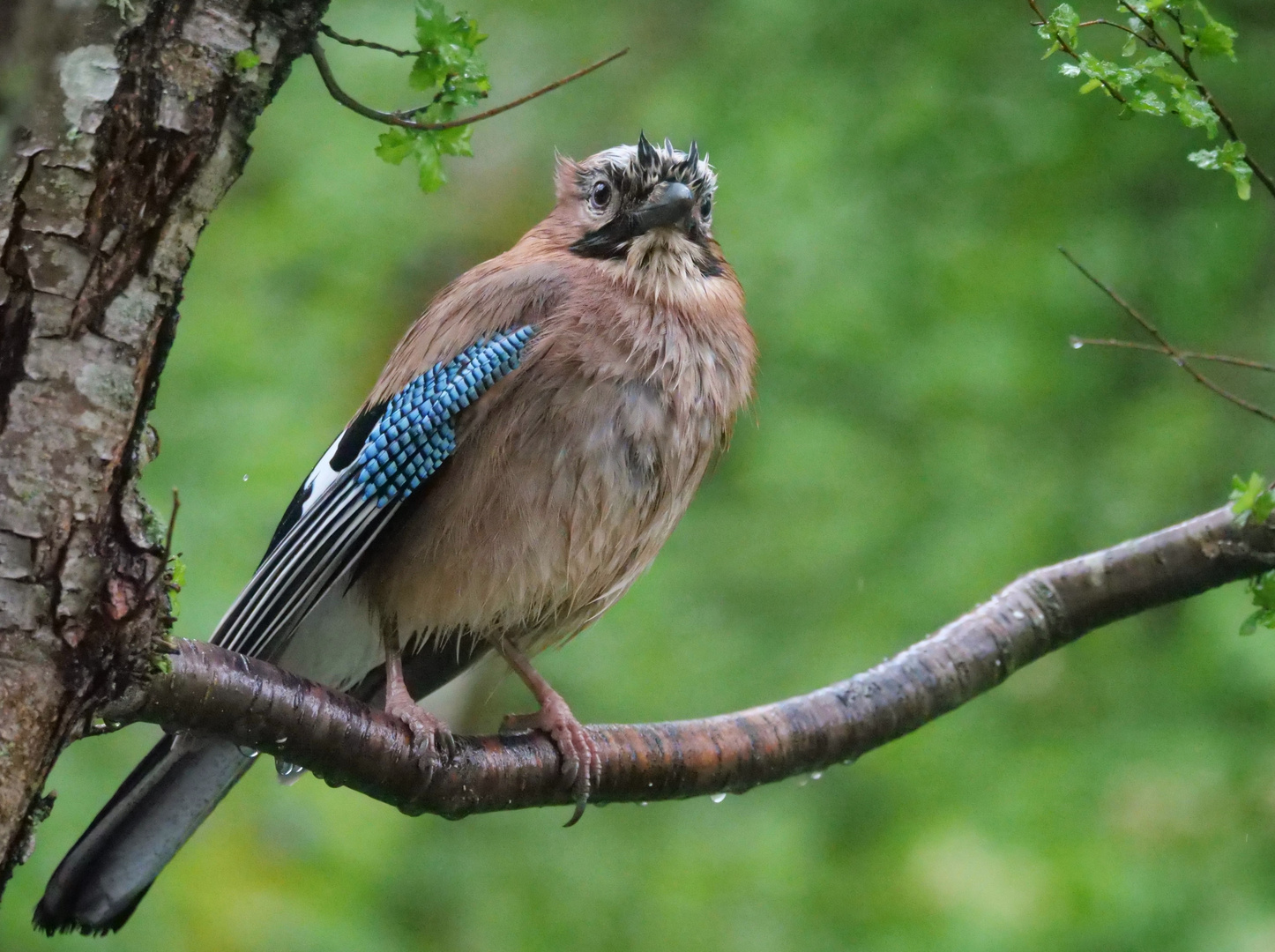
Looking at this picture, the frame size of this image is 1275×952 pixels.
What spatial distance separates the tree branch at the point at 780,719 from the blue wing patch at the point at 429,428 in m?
0.61

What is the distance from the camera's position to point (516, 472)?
3.24 metres

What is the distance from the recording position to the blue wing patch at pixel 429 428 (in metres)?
3.28

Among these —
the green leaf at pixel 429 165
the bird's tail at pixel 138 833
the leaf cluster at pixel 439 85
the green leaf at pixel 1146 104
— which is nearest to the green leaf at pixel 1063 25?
the green leaf at pixel 1146 104

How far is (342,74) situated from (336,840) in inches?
124

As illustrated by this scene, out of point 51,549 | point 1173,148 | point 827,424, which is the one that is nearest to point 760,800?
point 827,424

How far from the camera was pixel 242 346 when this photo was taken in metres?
5.32

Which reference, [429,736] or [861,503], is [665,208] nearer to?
[429,736]

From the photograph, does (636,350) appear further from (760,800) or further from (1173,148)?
(760,800)

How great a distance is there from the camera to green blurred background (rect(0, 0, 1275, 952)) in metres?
4.76

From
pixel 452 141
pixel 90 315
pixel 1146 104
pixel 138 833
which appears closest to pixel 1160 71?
pixel 1146 104

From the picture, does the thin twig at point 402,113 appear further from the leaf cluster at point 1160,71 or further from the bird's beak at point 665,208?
the bird's beak at point 665,208

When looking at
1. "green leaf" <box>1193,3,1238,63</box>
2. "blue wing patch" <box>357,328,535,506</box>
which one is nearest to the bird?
"blue wing patch" <box>357,328,535,506</box>

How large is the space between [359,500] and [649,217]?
973 mm

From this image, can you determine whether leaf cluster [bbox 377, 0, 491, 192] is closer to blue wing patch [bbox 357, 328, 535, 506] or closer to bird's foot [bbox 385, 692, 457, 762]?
blue wing patch [bbox 357, 328, 535, 506]
